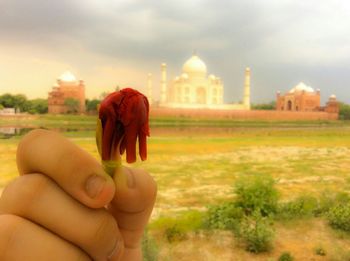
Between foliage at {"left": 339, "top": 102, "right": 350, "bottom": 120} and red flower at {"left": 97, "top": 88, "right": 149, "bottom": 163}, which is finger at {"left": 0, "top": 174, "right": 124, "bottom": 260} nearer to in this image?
red flower at {"left": 97, "top": 88, "right": 149, "bottom": 163}

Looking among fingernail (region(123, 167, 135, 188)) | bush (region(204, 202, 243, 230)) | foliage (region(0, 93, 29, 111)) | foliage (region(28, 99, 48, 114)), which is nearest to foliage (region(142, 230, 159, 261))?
bush (region(204, 202, 243, 230))

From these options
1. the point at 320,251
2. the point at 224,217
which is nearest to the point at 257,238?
the point at 320,251

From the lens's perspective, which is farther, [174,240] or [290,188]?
[290,188]

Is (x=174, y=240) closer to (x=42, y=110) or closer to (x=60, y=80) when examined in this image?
(x=42, y=110)

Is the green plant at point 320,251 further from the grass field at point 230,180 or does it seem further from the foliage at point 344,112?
the foliage at point 344,112

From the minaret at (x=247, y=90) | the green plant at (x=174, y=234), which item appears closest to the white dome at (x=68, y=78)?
the minaret at (x=247, y=90)

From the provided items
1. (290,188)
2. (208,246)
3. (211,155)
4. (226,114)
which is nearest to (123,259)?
(208,246)

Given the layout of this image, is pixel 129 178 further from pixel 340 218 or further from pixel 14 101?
pixel 14 101
